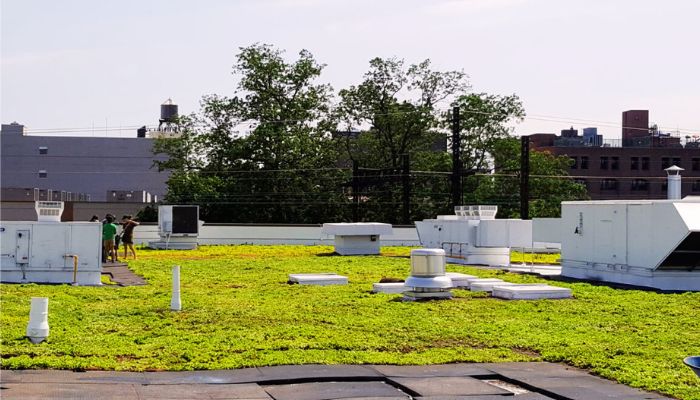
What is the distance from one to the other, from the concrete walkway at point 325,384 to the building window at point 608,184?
344 feet

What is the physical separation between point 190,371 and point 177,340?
2.66 metres

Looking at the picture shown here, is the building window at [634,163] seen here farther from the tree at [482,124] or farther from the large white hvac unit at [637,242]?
the large white hvac unit at [637,242]

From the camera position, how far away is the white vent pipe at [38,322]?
15094mm

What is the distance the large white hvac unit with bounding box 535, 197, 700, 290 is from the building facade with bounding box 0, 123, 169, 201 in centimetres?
6550

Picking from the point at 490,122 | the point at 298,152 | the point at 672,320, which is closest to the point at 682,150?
the point at 490,122

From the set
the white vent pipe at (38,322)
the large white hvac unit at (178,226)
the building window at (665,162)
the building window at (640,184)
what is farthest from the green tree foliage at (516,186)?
the white vent pipe at (38,322)

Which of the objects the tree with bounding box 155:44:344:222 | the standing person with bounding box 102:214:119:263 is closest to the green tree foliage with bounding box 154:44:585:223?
the tree with bounding box 155:44:344:222

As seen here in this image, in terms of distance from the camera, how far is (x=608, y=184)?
115 m

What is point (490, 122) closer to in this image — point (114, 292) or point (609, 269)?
point (609, 269)

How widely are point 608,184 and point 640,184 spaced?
398 centimetres

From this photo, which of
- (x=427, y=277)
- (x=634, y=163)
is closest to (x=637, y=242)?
(x=427, y=277)

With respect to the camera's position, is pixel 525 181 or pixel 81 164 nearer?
pixel 525 181

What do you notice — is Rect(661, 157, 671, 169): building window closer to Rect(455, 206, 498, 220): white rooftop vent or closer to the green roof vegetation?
Rect(455, 206, 498, 220): white rooftop vent

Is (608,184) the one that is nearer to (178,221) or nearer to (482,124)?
(482,124)
